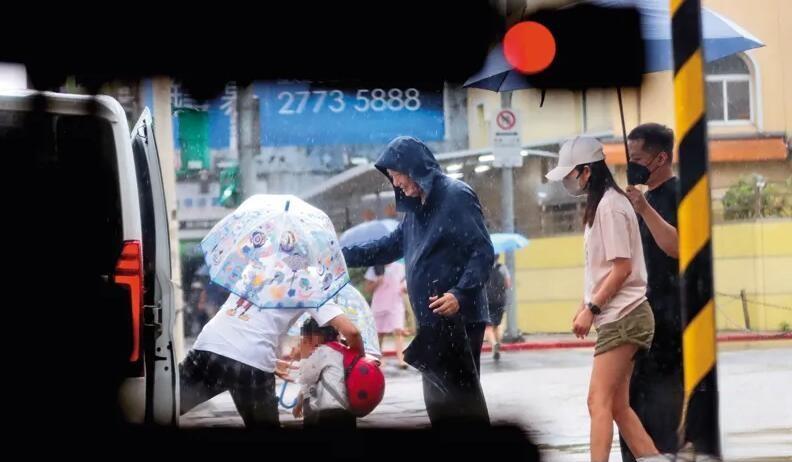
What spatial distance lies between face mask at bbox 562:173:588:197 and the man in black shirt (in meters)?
0.27

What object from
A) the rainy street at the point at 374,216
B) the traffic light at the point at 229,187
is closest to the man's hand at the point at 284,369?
the rainy street at the point at 374,216

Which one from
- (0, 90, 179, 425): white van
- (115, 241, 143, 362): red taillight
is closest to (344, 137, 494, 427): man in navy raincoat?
(0, 90, 179, 425): white van

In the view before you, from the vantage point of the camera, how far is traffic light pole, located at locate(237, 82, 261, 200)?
18.8ft

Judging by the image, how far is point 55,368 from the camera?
449 centimetres

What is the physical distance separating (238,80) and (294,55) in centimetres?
44

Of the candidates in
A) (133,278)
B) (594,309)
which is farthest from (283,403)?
(594,309)

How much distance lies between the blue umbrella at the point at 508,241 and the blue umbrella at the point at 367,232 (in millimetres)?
497

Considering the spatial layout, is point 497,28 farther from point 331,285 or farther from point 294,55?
point 331,285

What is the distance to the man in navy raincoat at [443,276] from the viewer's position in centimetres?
542

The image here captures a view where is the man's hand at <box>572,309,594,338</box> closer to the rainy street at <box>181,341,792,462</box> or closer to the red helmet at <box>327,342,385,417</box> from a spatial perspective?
the rainy street at <box>181,341,792,462</box>

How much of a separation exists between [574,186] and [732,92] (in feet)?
3.87

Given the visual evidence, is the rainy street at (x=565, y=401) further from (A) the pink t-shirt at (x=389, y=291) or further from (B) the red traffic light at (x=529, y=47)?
(B) the red traffic light at (x=529, y=47)

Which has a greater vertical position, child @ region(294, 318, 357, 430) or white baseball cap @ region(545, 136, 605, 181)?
white baseball cap @ region(545, 136, 605, 181)

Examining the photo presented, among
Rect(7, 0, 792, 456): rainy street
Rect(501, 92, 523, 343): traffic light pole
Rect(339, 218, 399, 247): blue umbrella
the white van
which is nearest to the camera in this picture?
the white van
